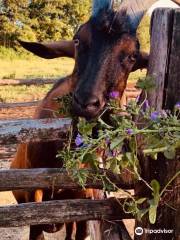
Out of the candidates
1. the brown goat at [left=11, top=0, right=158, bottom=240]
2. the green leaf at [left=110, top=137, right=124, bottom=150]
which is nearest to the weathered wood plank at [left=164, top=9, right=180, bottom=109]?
the green leaf at [left=110, top=137, right=124, bottom=150]

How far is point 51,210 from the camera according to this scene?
2.52m

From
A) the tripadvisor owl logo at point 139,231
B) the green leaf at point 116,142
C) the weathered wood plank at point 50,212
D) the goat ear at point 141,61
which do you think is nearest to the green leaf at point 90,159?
the green leaf at point 116,142

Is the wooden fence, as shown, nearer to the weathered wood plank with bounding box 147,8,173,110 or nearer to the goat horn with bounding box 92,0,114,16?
the weathered wood plank with bounding box 147,8,173,110

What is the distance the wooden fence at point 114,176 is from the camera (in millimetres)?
1935

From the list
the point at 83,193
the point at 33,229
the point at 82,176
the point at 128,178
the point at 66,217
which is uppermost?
the point at 82,176

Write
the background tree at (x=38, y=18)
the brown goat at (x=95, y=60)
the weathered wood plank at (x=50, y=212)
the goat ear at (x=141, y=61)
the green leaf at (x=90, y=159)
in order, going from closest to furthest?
1. the green leaf at (x=90, y=159)
2. the weathered wood plank at (x=50, y=212)
3. the brown goat at (x=95, y=60)
4. the goat ear at (x=141, y=61)
5. the background tree at (x=38, y=18)

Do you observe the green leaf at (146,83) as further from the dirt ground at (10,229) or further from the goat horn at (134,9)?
the dirt ground at (10,229)

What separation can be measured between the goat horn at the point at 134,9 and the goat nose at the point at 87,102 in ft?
2.43

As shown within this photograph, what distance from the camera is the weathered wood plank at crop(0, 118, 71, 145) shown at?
2.60 m

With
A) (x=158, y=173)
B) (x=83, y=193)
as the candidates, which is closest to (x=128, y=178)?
(x=158, y=173)

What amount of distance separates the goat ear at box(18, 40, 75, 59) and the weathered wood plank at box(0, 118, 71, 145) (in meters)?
0.87

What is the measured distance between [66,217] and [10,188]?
415 millimetres

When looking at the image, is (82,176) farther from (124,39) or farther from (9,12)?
(9,12)

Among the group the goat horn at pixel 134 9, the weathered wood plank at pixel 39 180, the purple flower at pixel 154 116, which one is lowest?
the weathered wood plank at pixel 39 180
